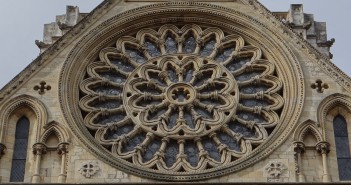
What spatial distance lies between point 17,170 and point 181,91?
4.25 metres

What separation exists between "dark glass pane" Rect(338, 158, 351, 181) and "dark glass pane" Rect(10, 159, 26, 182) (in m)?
6.63

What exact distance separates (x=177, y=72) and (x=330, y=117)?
3.68 m

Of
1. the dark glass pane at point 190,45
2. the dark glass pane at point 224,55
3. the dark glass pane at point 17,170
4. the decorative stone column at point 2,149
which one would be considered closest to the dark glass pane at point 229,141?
the dark glass pane at point 224,55

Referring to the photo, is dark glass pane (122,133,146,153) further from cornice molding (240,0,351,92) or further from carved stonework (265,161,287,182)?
cornice molding (240,0,351,92)

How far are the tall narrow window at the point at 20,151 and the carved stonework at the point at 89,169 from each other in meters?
1.28

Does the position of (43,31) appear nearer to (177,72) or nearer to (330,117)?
(177,72)

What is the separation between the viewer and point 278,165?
28625 mm

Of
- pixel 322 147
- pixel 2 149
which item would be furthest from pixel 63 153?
pixel 322 147

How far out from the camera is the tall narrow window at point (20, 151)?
94.3ft

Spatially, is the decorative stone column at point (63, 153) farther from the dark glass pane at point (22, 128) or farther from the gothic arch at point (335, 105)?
the gothic arch at point (335, 105)

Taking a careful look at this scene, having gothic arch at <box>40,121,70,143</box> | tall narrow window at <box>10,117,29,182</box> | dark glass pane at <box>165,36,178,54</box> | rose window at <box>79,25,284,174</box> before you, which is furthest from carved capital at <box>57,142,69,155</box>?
dark glass pane at <box>165,36,178,54</box>

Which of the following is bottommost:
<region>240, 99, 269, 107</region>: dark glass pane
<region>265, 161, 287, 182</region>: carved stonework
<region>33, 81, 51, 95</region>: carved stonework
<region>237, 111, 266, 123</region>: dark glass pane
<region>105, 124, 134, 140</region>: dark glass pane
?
<region>265, 161, 287, 182</region>: carved stonework

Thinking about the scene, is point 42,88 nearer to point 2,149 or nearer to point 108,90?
point 108,90

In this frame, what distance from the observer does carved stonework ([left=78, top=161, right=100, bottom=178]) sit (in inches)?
1121
